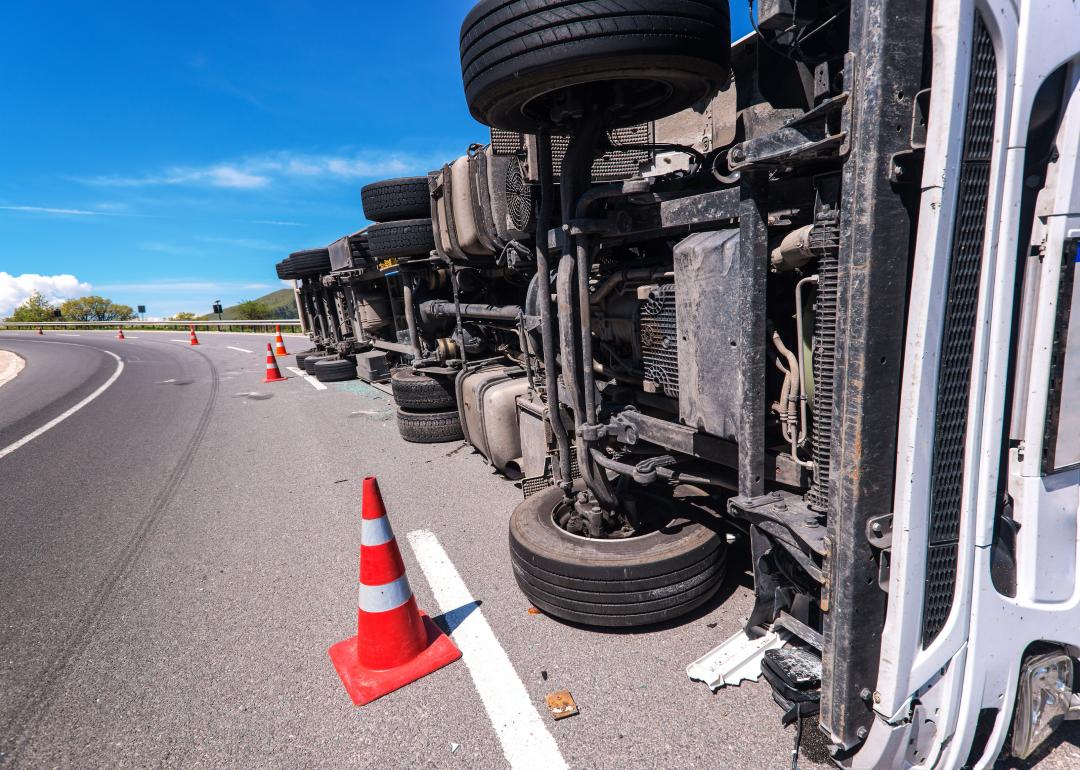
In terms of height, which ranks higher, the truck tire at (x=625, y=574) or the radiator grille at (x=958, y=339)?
the radiator grille at (x=958, y=339)

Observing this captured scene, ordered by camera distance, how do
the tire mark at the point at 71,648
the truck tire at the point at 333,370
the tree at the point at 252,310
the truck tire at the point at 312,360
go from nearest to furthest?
the tire mark at the point at 71,648, the truck tire at the point at 333,370, the truck tire at the point at 312,360, the tree at the point at 252,310

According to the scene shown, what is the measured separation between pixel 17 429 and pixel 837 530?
32.8 feet

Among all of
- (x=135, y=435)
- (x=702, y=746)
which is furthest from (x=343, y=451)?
(x=702, y=746)

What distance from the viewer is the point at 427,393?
19.6 ft

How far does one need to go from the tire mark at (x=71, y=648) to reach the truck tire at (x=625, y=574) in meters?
2.04

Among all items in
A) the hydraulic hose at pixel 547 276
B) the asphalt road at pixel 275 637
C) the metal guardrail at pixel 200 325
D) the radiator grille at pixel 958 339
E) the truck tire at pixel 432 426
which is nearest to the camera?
the radiator grille at pixel 958 339

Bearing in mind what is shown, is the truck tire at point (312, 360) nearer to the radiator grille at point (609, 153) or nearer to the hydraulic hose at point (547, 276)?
the radiator grille at point (609, 153)

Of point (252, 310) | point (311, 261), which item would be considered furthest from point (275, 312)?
point (311, 261)

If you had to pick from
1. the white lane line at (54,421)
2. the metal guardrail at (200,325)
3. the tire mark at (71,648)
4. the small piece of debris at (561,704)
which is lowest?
the small piece of debris at (561,704)

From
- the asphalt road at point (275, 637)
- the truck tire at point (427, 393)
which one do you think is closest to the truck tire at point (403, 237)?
the truck tire at point (427, 393)

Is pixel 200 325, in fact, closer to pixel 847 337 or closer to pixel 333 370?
pixel 333 370

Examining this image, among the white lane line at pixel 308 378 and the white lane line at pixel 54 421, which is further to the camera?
the white lane line at pixel 308 378

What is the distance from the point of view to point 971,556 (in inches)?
61.4

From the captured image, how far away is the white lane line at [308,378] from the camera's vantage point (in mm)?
10430
